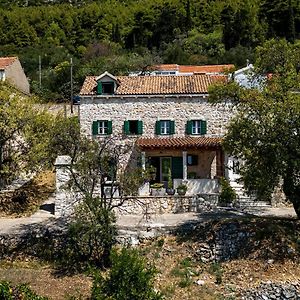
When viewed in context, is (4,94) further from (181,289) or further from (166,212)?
(181,289)

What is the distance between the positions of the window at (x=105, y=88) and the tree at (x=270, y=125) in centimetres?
1238

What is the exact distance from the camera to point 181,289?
889 inches

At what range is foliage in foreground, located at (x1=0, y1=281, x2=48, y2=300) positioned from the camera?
20.0 meters

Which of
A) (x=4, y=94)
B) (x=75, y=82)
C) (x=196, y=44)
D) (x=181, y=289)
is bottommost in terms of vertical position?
(x=181, y=289)

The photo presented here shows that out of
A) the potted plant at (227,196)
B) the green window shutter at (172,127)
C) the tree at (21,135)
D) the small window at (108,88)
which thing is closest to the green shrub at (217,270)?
the potted plant at (227,196)

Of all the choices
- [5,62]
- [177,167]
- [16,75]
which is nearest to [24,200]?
[177,167]

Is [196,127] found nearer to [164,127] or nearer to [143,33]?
[164,127]

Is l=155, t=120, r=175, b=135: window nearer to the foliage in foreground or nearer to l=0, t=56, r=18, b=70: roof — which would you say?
the foliage in foreground

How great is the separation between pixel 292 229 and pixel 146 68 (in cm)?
4289

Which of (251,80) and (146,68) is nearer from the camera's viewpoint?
(251,80)

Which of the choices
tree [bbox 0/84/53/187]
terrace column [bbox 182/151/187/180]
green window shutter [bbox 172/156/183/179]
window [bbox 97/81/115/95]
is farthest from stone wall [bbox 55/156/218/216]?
window [bbox 97/81/115/95]

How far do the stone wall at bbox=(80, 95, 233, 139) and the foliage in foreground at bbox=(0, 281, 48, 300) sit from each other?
17321 mm

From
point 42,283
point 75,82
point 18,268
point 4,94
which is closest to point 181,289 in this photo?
point 42,283

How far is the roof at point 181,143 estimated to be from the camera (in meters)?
34.7
